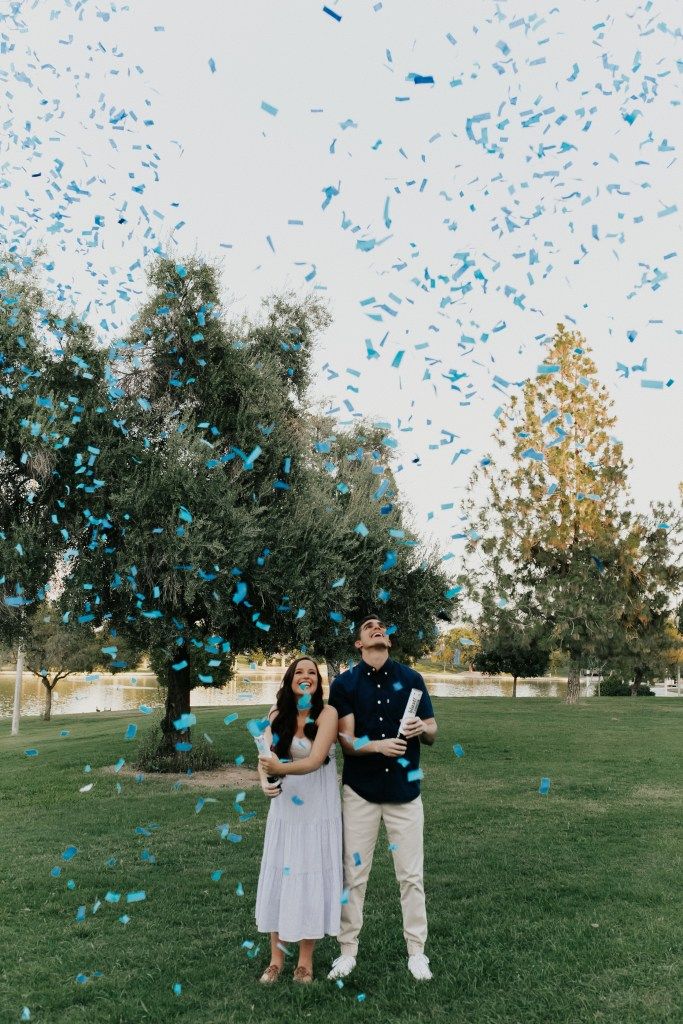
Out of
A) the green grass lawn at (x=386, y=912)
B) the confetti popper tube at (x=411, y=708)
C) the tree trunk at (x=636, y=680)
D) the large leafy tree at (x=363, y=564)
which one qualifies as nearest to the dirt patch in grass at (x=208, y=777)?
the green grass lawn at (x=386, y=912)

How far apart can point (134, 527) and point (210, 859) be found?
6.19m

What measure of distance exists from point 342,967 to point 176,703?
38.2 ft

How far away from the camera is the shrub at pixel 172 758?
16.7 metres

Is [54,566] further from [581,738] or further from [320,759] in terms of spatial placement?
[581,738]

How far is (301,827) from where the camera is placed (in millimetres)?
5594

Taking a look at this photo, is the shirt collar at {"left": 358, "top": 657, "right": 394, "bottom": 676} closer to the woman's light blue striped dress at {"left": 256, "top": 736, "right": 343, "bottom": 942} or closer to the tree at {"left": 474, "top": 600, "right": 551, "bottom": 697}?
the woman's light blue striped dress at {"left": 256, "top": 736, "right": 343, "bottom": 942}

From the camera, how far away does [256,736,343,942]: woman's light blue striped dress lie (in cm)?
552

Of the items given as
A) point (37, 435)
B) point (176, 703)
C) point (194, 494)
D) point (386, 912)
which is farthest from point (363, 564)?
point (386, 912)

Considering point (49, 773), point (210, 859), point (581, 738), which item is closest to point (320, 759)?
point (210, 859)

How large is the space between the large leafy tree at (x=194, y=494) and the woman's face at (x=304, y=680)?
7.81m

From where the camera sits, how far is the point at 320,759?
5.47 meters

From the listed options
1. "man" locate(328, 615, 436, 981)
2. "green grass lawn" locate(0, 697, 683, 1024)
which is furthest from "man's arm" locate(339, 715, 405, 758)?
"green grass lawn" locate(0, 697, 683, 1024)

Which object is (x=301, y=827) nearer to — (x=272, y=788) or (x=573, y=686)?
(x=272, y=788)

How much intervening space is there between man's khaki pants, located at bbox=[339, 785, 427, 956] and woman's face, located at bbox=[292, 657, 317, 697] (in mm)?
819
